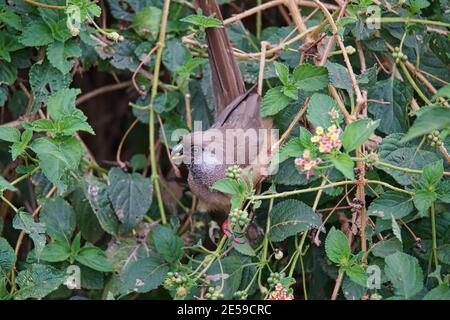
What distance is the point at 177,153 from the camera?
11.4 ft

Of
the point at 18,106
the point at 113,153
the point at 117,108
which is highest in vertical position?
the point at 18,106

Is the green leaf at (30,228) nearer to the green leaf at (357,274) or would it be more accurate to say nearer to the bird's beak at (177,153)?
the bird's beak at (177,153)

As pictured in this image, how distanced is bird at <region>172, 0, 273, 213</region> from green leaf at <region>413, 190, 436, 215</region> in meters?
0.82

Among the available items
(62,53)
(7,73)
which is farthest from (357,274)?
(7,73)

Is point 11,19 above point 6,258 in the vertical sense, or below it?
above

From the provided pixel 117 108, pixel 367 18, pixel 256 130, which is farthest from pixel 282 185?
pixel 117 108

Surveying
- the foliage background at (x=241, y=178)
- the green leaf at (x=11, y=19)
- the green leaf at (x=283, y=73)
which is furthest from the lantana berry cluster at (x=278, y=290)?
the green leaf at (x=11, y=19)

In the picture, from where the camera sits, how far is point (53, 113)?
9.32ft

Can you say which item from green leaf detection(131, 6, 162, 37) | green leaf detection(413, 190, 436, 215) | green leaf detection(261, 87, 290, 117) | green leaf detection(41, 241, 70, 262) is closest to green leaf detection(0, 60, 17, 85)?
green leaf detection(131, 6, 162, 37)

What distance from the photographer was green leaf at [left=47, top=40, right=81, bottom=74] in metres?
3.15

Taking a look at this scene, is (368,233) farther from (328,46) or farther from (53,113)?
(53,113)

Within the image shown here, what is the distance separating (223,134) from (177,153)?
0.76 feet

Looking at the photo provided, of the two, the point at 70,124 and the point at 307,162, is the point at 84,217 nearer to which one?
the point at 70,124

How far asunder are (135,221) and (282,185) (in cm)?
67
